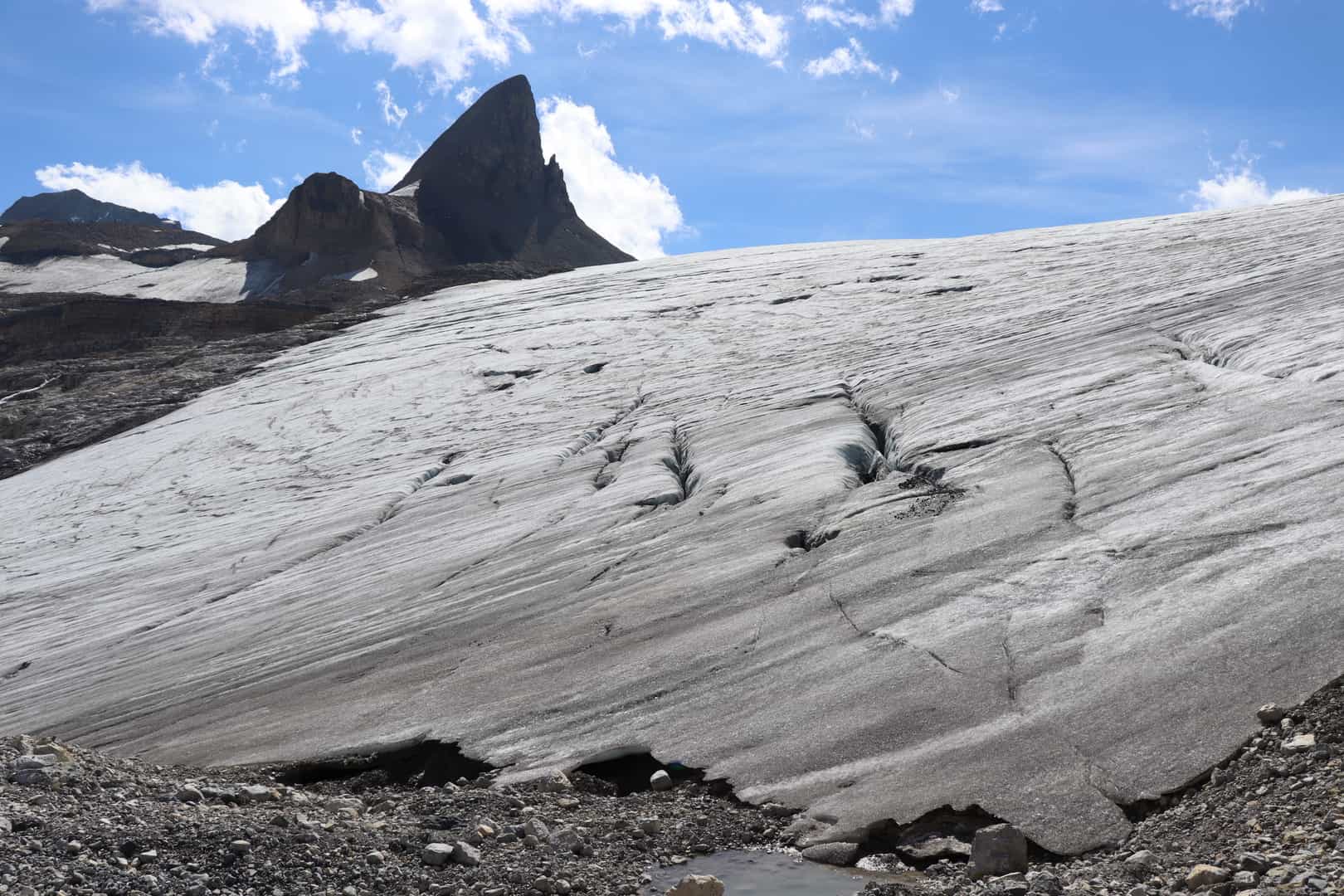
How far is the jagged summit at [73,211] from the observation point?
9719cm

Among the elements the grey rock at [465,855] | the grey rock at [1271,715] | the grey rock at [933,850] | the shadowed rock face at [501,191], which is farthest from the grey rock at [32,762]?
the shadowed rock face at [501,191]

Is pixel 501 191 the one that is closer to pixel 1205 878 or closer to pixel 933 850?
pixel 933 850

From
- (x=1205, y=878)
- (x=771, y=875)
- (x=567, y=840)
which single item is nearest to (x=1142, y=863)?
(x=1205, y=878)

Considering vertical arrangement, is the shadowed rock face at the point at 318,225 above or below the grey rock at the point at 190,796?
above

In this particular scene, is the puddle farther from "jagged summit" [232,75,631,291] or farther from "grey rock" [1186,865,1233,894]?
"jagged summit" [232,75,631,291]

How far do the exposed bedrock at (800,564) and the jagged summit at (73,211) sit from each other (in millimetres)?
90386

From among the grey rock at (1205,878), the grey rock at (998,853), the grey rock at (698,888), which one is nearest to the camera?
the grey rock at (1205,878)

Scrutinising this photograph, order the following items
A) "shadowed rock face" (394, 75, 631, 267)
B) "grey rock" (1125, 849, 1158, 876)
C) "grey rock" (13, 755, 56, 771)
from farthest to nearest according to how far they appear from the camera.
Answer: "shadowed rock face" (394, 75, 631, 267), "grey rock" (13, 755, 56, 771), "grey rock" (1125, 849, 1158, 876)

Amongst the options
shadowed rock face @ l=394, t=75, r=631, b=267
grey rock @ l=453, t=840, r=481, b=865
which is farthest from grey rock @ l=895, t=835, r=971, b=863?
shadowed rock face @ l=394, t=75, r=631, b=267

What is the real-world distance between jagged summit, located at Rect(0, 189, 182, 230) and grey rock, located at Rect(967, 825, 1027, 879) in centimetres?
10296

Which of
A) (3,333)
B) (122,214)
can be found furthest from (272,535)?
(122,214)

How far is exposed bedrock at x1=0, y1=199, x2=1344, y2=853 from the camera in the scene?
5.45m

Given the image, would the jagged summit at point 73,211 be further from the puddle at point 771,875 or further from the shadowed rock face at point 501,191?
the puddle at point 771,875

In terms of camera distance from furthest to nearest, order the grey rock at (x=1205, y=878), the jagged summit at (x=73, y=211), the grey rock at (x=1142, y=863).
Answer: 1. the jagged summit at (x=73, y=211)
2. the grey rock at (x=1142, y=863)
3. the grey rock at (x=1205, y=878)
